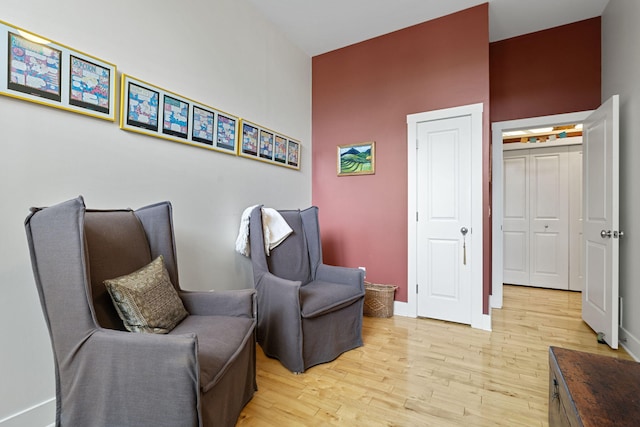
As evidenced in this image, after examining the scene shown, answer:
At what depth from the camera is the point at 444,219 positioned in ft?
9.70

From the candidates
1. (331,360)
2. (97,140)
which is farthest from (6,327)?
(331,360)

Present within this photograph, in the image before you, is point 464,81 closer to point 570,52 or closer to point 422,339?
point 570,52

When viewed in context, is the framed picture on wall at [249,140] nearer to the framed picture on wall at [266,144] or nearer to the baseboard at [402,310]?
the framed picture on wall at [266,144]

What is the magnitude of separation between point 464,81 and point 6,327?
3706 mm

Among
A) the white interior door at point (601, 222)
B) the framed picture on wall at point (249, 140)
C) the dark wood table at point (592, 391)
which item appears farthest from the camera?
the framed picture on wall at point (249, 140)

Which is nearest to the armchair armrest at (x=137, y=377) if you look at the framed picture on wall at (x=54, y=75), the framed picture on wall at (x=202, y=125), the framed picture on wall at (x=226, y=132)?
the framed picture on wall at (x=54, y=75)

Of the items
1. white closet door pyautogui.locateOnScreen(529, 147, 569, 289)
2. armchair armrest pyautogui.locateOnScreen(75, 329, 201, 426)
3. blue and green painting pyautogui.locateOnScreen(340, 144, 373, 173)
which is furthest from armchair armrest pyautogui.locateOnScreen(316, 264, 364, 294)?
white closet door pyautogui.locateOnScreen(529, 147, 569, 289)

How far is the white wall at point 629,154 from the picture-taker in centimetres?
223

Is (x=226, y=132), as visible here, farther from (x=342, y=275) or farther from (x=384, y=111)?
(x=384, y=111)

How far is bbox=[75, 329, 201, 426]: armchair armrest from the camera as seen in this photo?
1045 mm

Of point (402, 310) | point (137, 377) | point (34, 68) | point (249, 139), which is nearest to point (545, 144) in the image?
point (402, 310)

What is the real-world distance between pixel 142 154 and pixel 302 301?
1456mm

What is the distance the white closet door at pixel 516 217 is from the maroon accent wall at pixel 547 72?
1508 mm

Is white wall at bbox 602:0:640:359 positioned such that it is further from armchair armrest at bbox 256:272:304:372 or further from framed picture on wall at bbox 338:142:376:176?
armchair armrest at bbox 256:272:304:372
